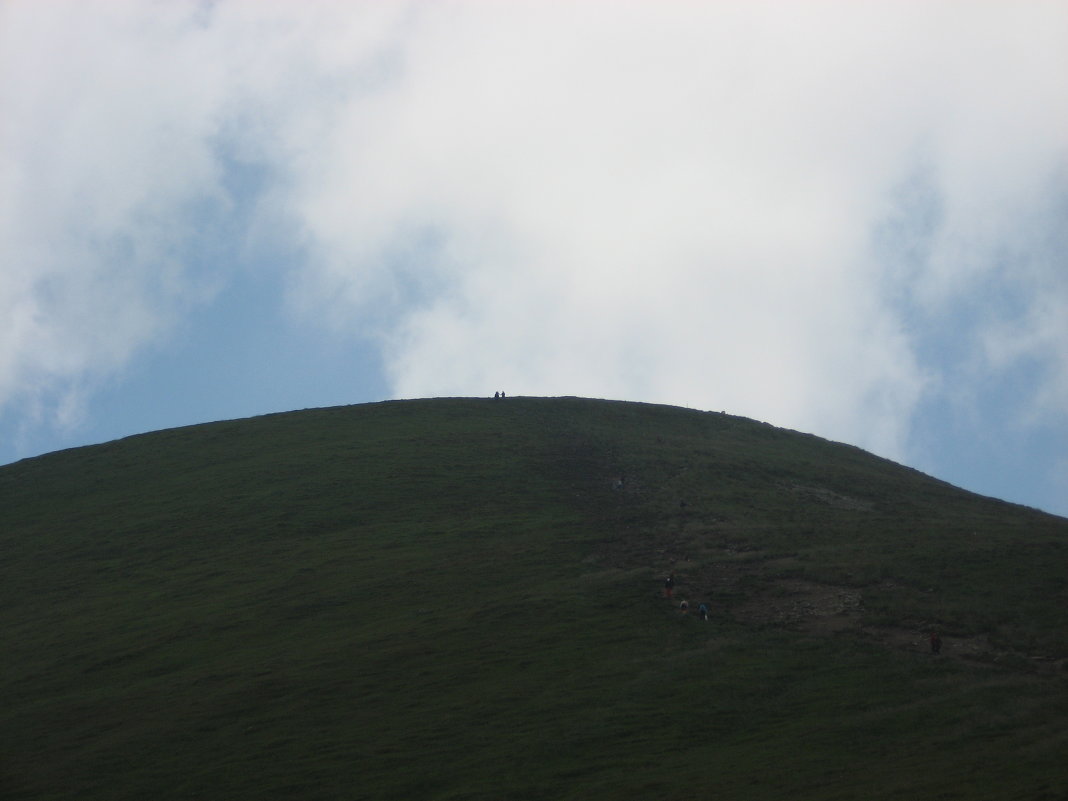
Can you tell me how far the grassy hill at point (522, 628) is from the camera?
3042 cm

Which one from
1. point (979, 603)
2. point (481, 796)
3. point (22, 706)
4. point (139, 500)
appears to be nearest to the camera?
point (481, 796)

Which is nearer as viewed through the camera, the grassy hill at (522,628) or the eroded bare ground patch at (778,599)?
the grassy hill at (522,628)

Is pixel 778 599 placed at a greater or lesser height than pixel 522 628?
lesser

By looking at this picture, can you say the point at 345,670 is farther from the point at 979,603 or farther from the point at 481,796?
the point at 979,603

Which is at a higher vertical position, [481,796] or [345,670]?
[345,670]

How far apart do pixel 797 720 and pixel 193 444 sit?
54.7 meters

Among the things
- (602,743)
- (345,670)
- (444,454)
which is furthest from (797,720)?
(444,454)

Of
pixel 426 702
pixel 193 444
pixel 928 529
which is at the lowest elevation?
pixel 426 702

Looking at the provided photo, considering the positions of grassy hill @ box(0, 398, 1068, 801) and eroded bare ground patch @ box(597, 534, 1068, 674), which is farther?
eroded bare ground patch @ box(597, 534, 1068, 674)

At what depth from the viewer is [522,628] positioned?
41.4 meters

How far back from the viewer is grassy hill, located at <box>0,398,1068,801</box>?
99.8 ft

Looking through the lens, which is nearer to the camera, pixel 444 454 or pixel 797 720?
pixel 797 720

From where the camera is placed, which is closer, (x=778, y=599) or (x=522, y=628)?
(x=522, y=628)

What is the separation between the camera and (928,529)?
52938mm
